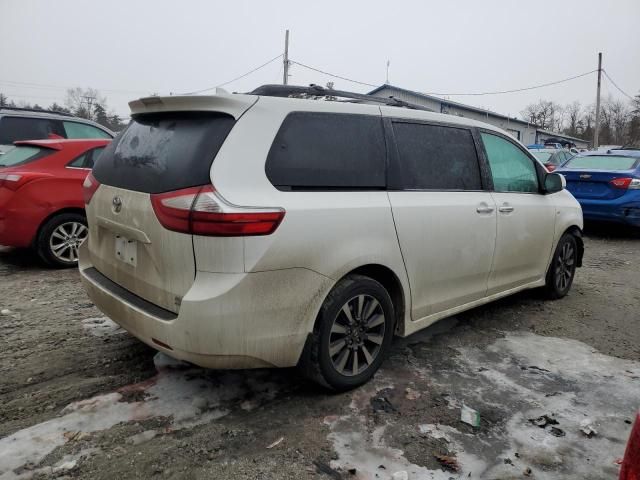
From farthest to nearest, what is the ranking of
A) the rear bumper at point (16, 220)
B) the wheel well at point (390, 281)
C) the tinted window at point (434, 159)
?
the rear bumper at point (16, 220) → the tinted window at point (434, 159) → the wheel well at point (390, 281)

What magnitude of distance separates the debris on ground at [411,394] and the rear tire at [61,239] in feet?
13.0

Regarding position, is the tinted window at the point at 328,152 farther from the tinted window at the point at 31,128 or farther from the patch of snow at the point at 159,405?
the tinted window at the point at 31,128

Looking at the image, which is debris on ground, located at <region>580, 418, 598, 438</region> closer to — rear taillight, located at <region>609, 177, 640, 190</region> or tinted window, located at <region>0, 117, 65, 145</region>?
rear taillight, located at <region>609, 177, 640, 190</region>

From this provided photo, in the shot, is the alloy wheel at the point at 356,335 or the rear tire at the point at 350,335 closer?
the rear tire at the point at 350,335

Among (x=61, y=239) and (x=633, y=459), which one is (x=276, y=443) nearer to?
(x=633, y=459)

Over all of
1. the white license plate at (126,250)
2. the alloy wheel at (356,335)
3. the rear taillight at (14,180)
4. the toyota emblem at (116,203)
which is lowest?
the alloy wheel at (356,335)

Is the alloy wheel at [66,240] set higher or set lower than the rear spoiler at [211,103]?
lower

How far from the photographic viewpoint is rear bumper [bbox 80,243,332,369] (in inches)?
92.0

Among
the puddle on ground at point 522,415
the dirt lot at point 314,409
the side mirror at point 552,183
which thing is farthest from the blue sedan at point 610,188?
the puddle on ground at point 522,415

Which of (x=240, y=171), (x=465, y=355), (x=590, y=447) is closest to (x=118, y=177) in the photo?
(x=240, y=171)

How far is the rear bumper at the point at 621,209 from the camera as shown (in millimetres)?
8242

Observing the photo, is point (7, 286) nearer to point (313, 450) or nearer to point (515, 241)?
point (313, 450)

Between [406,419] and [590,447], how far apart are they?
0.96 m

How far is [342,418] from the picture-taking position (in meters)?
2.74
